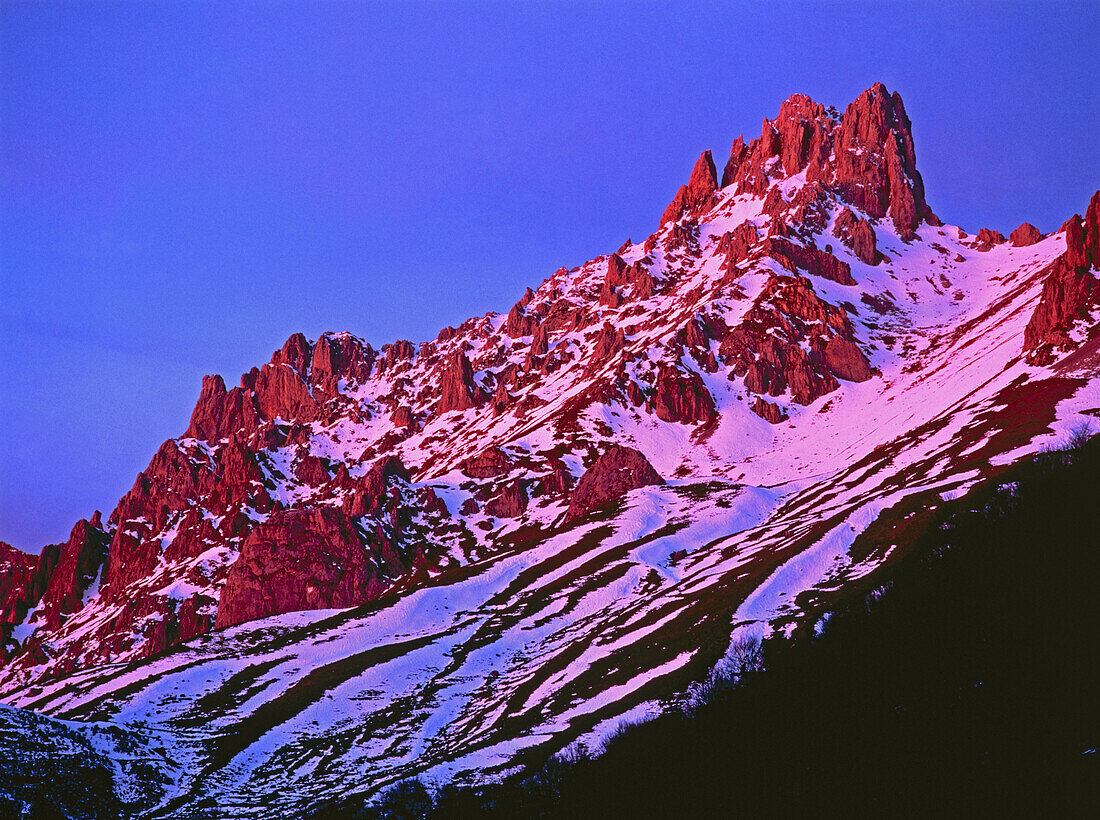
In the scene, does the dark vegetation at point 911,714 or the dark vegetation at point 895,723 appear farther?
Result: the dark vegetation at point 895,723

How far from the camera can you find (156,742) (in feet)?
355

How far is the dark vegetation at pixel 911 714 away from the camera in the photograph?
53094 millimetres

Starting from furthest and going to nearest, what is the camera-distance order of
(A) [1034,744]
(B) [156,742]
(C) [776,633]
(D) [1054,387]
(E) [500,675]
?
(D) [1054,387]
(E) [500,675]
(B) [156,742]
(C) [776,633]
(A) [1034,744]

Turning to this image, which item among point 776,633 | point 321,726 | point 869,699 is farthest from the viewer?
point 321,726

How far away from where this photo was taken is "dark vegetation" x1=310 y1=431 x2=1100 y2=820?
5309cm

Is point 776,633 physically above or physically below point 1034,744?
above

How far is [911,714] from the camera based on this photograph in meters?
65.4

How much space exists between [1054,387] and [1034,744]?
13690cm

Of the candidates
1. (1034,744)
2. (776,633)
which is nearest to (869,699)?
(1034,744)

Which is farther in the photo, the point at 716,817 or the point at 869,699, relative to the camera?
the point at 869,699

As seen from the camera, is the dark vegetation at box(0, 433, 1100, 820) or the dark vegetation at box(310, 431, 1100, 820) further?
the dark vegetation at box(0, 433, 1100, 820)

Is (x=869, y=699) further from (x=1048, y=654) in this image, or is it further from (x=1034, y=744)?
(x=1034, y=744)

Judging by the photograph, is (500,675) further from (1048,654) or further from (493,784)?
(1048,654)

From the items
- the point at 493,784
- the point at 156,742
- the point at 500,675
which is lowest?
the point at 493,784
